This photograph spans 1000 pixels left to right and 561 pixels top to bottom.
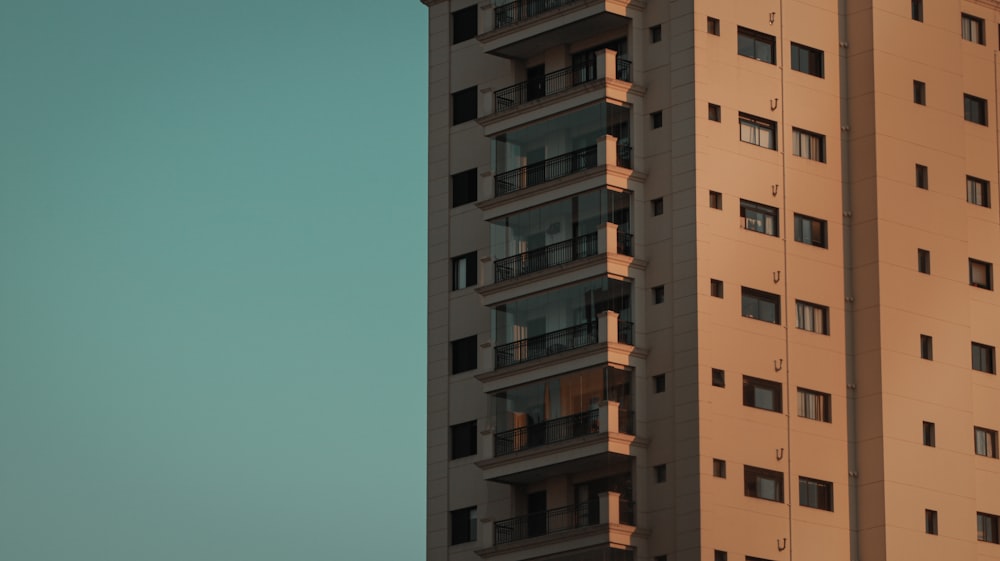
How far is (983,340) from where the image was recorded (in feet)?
255

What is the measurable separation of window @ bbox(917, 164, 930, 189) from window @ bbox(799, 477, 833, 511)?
37.0 ft

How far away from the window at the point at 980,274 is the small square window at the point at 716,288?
1071cm

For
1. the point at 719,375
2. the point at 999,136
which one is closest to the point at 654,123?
the point at 719,375

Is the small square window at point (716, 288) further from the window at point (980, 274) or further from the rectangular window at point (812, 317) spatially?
the window at point (980, 274)

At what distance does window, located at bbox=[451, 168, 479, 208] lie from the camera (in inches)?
3135

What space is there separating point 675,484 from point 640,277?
282 inches

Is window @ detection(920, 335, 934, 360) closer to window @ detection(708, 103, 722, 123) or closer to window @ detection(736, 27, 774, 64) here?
window @ detection(708, 103, 722, 123)

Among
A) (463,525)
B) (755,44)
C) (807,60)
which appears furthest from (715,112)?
(463,525)

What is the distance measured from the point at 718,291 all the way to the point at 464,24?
1570cm

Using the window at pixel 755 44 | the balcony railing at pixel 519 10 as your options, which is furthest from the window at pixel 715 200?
the balcony railing at pixel 519 10

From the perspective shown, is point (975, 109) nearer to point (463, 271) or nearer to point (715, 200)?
point (715, 200)

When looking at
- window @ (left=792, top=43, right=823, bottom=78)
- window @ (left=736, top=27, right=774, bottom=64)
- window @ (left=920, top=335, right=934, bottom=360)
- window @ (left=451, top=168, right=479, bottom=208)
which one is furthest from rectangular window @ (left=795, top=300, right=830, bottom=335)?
window @ (left=451, top=168, right=479, bottom=208)

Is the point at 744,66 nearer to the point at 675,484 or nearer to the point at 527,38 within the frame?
the point at 527,38

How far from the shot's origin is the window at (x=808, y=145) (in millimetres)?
76250
